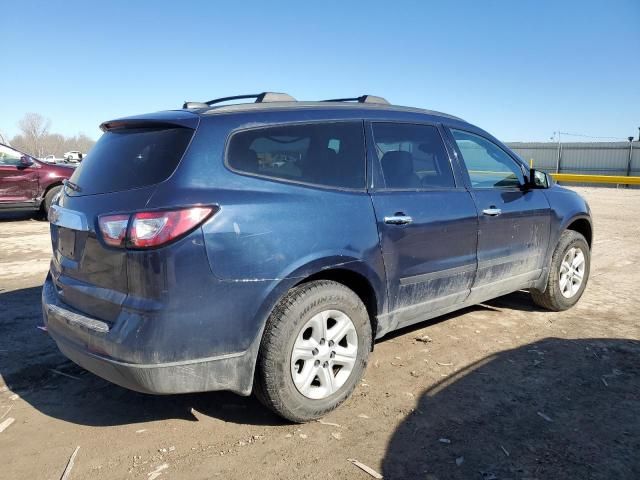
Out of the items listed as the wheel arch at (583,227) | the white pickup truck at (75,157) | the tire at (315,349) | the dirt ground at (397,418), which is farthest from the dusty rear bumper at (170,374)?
the white pickup truck at (75,157)

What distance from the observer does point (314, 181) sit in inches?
120

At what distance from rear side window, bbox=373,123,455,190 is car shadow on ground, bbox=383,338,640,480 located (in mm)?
1401

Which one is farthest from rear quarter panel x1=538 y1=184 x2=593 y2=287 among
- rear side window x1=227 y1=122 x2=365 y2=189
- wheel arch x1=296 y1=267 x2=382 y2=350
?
rear side window x1=227 y1=122 x2=365 y2=189

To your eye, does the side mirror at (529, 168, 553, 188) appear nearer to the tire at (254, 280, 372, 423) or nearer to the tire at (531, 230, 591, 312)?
the tire at (531, 230, 591, 312)

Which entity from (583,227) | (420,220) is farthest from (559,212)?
(420,220)

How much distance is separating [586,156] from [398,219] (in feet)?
123

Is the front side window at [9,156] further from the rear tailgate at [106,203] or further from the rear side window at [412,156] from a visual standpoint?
the rear side window at [412,156]

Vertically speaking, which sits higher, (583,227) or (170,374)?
(583,227)

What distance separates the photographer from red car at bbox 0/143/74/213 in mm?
10977

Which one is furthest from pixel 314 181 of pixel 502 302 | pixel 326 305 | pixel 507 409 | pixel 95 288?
pixel 502 302

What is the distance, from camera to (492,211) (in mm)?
4102

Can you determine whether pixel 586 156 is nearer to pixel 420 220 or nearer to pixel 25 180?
pixel 25 180

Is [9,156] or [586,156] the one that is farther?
[586,156]

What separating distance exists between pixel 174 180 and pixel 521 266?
3196mm
